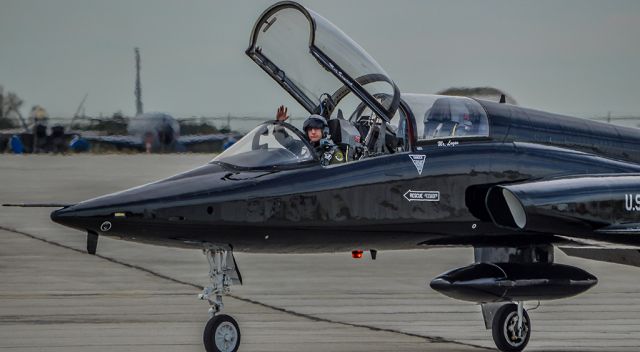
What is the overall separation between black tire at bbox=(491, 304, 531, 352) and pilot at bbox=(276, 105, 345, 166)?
2.51 meters

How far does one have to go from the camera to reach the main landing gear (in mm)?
12320

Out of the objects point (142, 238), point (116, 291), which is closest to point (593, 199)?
point (142, 238)

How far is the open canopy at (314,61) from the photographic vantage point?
13.0 metres

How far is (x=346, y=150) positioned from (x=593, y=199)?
7.50 ft

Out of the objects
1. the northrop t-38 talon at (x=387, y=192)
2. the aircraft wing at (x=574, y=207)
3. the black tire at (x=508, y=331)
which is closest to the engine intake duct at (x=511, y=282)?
the northrop t-38 talon at (x=387, y=192)

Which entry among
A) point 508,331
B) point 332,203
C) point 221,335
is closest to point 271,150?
point 332,203

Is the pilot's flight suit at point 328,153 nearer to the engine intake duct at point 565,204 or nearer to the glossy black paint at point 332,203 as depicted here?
the glossy black paint at point 332,203

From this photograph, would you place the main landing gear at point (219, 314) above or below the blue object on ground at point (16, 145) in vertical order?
below

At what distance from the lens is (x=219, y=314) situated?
12477 mm

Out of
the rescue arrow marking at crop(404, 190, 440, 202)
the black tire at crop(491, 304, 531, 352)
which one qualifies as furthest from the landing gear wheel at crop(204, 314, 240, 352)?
the black tire at crop(491, 304, 531, 352)

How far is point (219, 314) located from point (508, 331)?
3098mm

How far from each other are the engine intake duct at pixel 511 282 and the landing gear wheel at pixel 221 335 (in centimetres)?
195

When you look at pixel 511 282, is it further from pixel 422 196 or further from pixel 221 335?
pixel 221 335

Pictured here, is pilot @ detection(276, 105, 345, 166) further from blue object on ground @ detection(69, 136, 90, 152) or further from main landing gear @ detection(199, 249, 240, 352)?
blue object on ground @ detection(69, 136, 90, 152)
